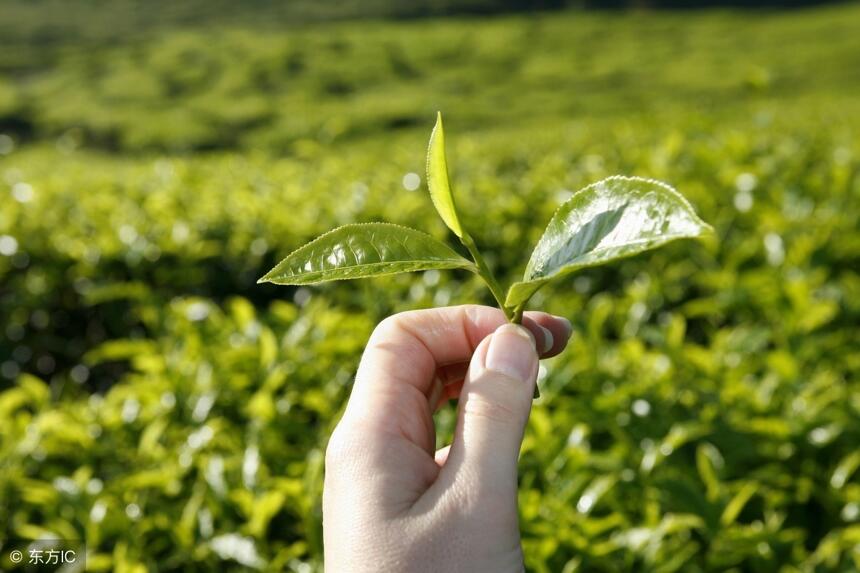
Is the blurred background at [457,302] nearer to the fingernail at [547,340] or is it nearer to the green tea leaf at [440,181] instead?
the fingernail at [547,340]

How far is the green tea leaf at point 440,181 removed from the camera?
109 centimetres

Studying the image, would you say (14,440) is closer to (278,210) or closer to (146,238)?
(146,238)

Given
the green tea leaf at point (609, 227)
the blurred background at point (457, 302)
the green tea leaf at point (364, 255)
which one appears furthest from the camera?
the blurred background at point (457, 302)

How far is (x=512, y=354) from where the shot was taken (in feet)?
3.69

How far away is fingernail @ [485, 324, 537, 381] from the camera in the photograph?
1120mm

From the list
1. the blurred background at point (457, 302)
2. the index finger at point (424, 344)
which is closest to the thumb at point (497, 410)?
the index finger at point (424, 344)

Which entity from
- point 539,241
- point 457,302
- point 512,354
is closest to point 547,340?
point 512,354

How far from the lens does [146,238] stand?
3783 mm

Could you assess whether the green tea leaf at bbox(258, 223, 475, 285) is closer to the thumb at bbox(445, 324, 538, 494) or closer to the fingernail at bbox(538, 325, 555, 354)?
the thumb at bbox(445, 324, 538, 494)

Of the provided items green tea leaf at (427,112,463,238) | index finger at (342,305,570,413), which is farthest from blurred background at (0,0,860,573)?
green tea leaf at (427,112,463,238)

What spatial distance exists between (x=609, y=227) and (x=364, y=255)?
29 cm

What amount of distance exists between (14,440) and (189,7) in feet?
104

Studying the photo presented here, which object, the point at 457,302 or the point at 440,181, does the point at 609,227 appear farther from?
the point at 457,302

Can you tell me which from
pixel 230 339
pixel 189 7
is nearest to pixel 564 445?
pixel 230 339
